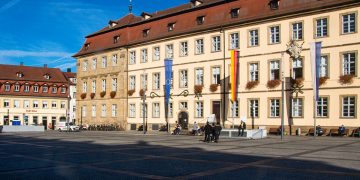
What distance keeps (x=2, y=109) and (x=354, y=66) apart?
208 ft

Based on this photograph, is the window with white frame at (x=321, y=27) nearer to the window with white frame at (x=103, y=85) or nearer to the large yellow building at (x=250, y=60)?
the large yellow building at (x=250, y=60)

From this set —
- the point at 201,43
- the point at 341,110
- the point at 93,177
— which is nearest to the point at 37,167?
the point at 93,177

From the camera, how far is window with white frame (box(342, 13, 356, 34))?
3628 centimetres

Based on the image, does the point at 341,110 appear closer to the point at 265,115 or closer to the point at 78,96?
the point at 265,115

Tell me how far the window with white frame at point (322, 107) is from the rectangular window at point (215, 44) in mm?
12446

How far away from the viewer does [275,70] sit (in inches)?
1622

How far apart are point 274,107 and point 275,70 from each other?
3.52m

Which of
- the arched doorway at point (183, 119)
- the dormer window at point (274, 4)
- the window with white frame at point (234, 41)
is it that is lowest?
the arched doorway at point (183, 119)

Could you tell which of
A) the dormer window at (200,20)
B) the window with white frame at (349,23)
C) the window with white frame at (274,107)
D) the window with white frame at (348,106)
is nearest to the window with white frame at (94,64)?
the dormer window at (200,20)

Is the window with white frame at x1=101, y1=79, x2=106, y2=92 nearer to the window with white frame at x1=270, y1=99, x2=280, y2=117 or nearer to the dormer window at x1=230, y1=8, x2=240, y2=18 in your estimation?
the dormer window at x1=230, y1=8, x2=240, y2=18

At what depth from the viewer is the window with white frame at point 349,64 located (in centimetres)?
3628

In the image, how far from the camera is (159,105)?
5219cm

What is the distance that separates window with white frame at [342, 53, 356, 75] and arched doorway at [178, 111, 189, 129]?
60.4 feet

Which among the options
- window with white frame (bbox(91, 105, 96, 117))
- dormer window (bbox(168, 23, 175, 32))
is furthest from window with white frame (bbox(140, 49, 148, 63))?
window with white frame (bbox(91, 105, 96, 117))
